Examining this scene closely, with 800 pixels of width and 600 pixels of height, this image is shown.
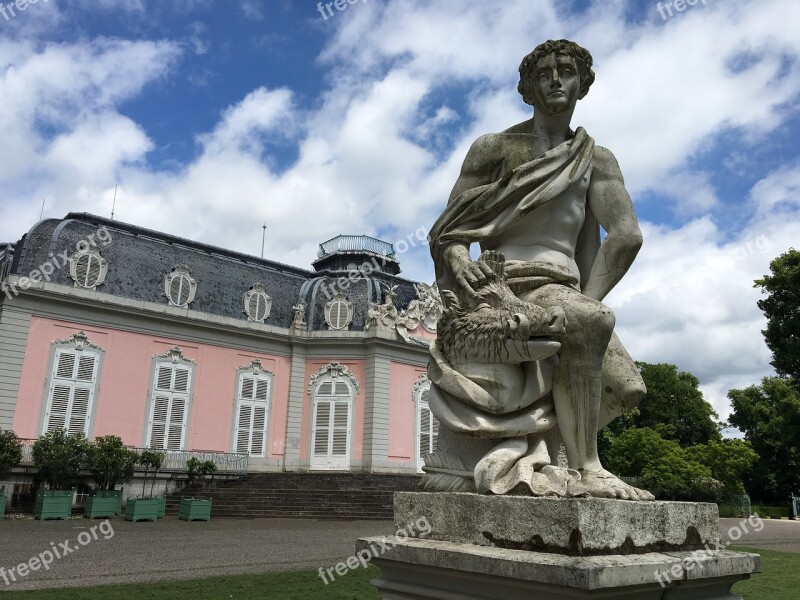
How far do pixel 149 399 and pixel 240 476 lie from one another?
4.32 metres

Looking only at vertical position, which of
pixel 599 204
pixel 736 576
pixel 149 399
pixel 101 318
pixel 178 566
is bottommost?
pixel 178 566

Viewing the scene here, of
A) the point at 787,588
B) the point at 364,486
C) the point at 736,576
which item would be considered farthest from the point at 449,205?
the point at 364,486

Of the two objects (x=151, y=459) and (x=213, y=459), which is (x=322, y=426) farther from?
(x=151, y=459)

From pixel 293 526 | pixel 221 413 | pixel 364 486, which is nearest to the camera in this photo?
pixel 293 526

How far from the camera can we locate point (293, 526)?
15.6 metres

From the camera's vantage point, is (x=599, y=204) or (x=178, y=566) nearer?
(x=599, y=204)

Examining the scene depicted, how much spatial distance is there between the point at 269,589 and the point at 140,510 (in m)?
12.1

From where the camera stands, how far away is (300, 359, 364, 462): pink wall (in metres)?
25.2

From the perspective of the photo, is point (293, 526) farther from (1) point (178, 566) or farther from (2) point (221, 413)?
(2) point (221, 413)

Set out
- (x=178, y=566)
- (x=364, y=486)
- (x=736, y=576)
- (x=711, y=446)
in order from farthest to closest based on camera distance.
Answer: (x=711, y=446), (x=364, y=486), (x=178, y=566), (x=736, y=576)

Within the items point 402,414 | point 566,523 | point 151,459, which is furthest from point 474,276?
point 402,414

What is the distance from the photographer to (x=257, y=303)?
87.5 ft

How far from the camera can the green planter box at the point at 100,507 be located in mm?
17000

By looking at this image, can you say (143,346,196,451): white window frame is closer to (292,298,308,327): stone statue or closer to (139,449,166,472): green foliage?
(139,449,166,472): green foliage
